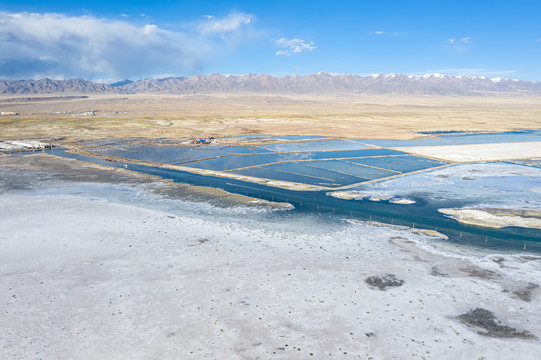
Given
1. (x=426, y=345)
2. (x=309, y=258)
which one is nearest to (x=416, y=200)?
(x=309, y=258)

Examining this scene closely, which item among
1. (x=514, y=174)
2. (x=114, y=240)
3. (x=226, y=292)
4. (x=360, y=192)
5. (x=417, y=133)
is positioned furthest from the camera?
(x=417, y=133)

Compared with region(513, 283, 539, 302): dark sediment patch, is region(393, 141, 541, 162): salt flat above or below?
above

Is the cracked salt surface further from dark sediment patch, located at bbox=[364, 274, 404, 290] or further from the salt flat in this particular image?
the salt flat

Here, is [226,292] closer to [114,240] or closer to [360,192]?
[114,240]

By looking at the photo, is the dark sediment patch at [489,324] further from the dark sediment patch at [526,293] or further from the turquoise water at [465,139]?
the turquoise water at [465,139]

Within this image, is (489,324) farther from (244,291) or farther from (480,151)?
(480,151)

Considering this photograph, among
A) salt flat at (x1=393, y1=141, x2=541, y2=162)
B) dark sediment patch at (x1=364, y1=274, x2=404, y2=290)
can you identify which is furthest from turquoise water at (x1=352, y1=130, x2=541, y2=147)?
dark sediment patch at (x1=364, y1=274, x2=404, y2=290)
